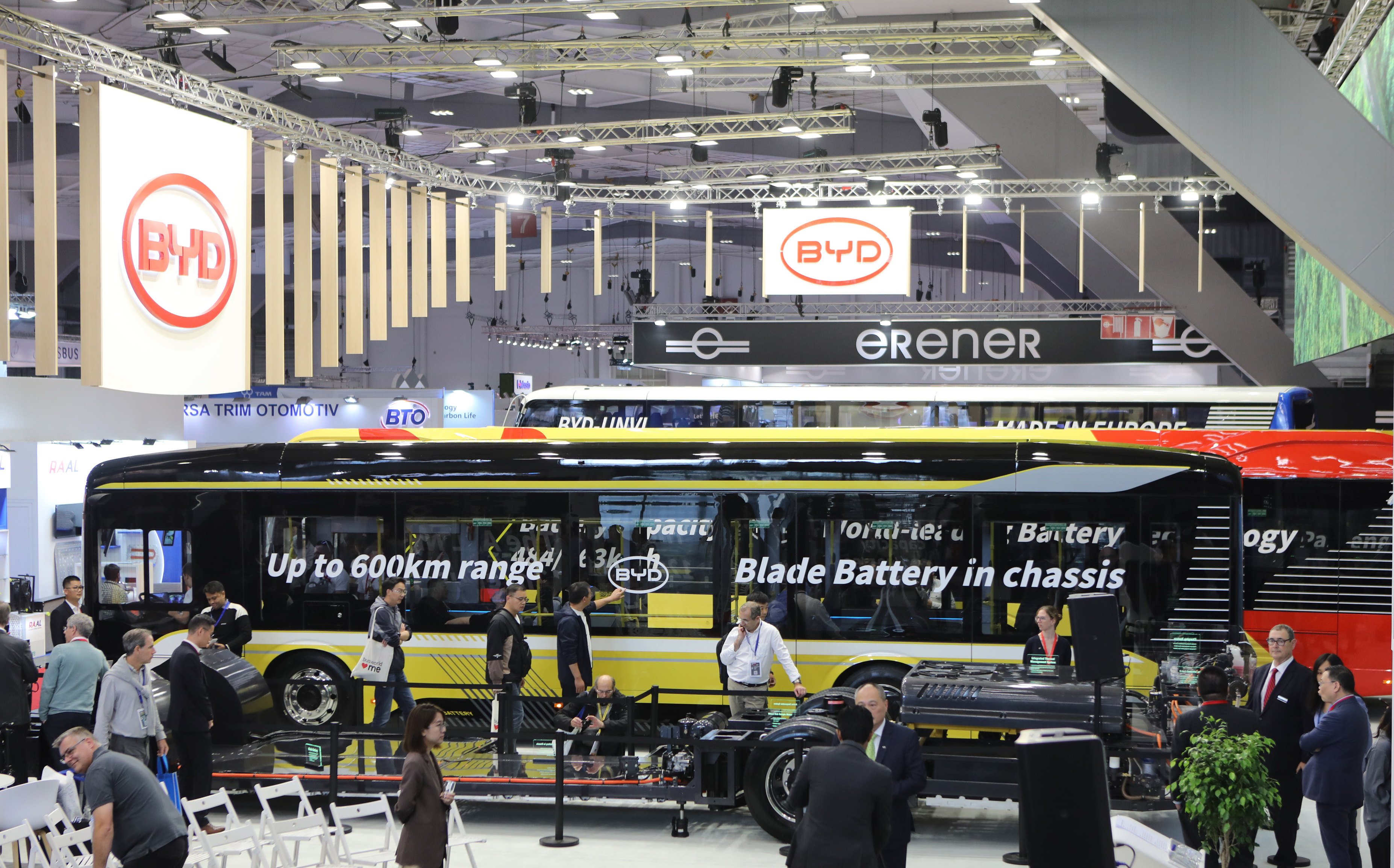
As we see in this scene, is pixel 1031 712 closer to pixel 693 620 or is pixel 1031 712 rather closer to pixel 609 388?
pixel 693 620

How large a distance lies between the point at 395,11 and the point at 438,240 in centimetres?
820

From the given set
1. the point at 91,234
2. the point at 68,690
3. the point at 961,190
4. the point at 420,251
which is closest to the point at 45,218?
the point at 91,234

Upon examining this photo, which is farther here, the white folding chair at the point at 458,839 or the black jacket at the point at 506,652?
the black jacket at the point at 506,652

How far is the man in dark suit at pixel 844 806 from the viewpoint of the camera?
17.3ft

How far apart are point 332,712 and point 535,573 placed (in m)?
2.01

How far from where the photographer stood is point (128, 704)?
25.3 ft

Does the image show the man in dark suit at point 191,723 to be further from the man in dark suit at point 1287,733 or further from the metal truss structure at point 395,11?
the metal truss structure at point 395,11

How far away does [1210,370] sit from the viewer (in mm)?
27062

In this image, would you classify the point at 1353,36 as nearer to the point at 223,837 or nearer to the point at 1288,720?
the point at 1288,720

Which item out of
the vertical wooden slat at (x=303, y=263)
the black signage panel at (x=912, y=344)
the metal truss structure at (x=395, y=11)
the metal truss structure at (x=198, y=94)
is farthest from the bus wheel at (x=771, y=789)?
the black signage panel at (x=912, y=344)

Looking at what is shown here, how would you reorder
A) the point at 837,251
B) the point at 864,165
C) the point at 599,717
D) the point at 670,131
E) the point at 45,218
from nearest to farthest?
1. the point at 45,218
2. the point at 599,717
3. the point at 837,251
4. the point at 670,131
5. the point at 864,165

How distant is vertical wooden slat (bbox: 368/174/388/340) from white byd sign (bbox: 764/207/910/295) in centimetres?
463

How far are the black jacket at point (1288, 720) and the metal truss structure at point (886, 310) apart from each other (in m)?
12.7

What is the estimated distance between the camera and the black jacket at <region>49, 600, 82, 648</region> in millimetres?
11648
